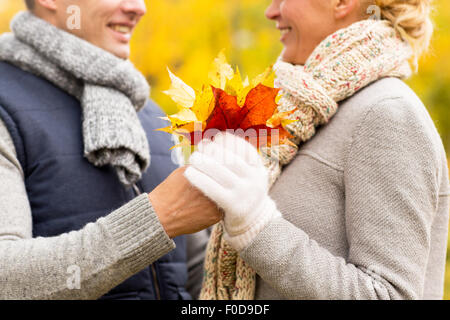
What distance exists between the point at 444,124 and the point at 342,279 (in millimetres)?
9694

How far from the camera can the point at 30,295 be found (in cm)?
155

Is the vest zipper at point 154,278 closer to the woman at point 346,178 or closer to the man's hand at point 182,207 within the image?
the woman at point 346,178

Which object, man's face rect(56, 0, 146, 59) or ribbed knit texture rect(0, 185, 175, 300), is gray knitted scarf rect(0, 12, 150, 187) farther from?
ribbed knit texture rect(0, 185, 175, 300)

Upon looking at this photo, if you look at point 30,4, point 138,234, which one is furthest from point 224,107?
point 30,4

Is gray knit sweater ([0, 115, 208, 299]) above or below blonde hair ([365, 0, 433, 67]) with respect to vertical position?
below

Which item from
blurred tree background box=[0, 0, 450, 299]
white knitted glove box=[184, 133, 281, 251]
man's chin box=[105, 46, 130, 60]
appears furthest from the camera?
blurred tree background box=[0, 0, 450, 299]

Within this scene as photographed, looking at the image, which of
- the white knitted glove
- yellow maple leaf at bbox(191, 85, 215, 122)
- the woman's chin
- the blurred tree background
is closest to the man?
the white knitted glove

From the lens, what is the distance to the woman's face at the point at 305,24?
1910 millimetres

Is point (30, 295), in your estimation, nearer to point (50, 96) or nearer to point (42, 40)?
point (50, 96)

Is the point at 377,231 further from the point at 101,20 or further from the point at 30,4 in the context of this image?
the point at 30,4

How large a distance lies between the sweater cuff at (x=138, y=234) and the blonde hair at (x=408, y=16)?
1.18m

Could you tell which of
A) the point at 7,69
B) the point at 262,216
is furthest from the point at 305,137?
the point at 7,69

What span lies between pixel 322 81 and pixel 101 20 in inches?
40.3

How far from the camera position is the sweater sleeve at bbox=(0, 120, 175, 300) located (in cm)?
153
